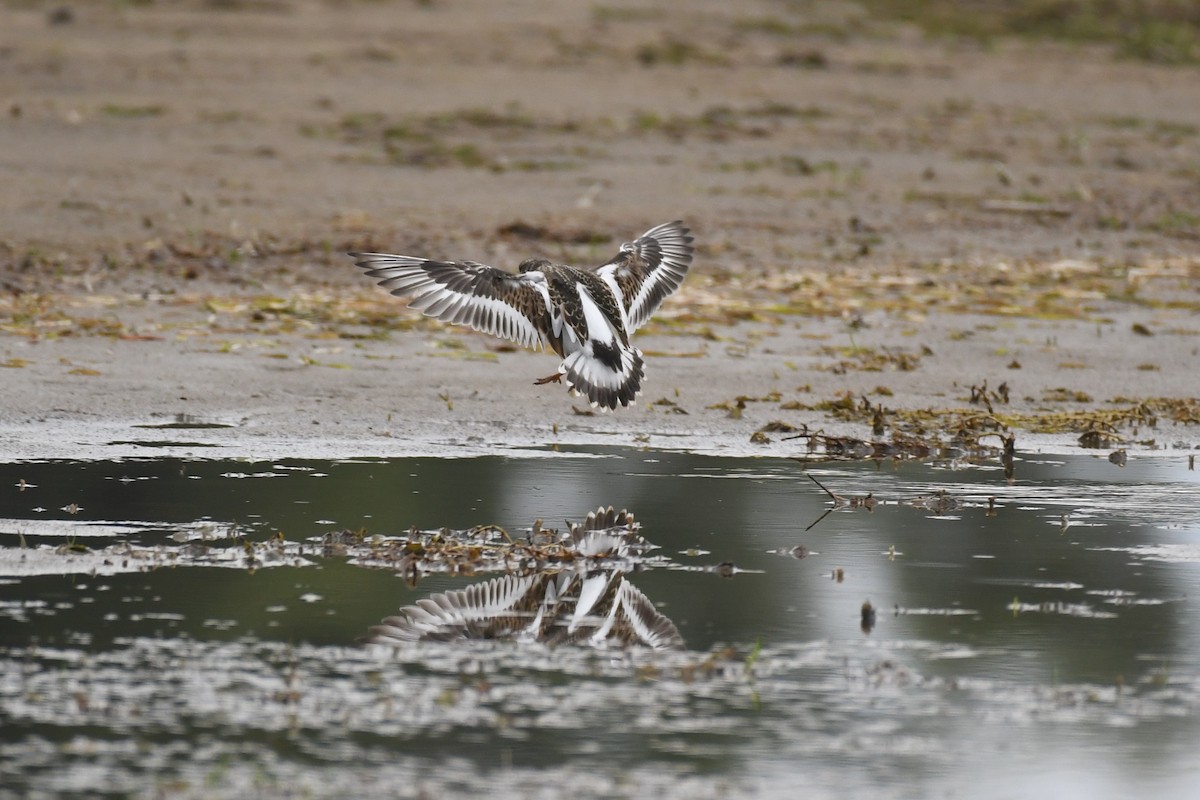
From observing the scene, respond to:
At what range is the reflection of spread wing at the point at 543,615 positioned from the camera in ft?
20.2

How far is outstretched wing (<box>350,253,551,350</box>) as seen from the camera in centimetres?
930

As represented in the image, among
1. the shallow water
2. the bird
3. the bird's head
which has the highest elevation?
A: the bird's head

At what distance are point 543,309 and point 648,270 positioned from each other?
1.19m

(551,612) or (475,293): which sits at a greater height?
(475,293)

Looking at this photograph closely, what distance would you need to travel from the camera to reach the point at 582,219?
16.4 metres

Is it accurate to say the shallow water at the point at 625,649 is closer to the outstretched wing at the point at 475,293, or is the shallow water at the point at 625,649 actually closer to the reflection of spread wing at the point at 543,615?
the reflection of spread wing at the point at 543,615

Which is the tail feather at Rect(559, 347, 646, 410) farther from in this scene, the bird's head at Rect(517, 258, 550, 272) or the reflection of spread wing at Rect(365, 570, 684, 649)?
the reflection of spread wing at Rect(365, 570, 684, 649)

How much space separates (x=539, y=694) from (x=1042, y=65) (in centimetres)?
2153

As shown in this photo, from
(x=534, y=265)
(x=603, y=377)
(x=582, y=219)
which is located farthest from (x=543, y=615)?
Result: (x=582, y=219)

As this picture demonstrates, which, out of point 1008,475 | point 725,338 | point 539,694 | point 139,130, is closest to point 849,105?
point 139,130

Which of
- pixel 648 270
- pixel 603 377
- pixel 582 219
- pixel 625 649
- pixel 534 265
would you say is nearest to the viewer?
pixel 625 649

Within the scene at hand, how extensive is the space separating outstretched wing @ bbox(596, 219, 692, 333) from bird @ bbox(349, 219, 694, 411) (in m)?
0.40

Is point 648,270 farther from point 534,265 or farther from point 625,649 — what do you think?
point 625,649

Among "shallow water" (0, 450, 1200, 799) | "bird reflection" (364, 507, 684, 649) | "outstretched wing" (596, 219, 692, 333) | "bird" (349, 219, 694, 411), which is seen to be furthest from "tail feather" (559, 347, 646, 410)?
"bird reflection" (364, 507, 684, 649)
